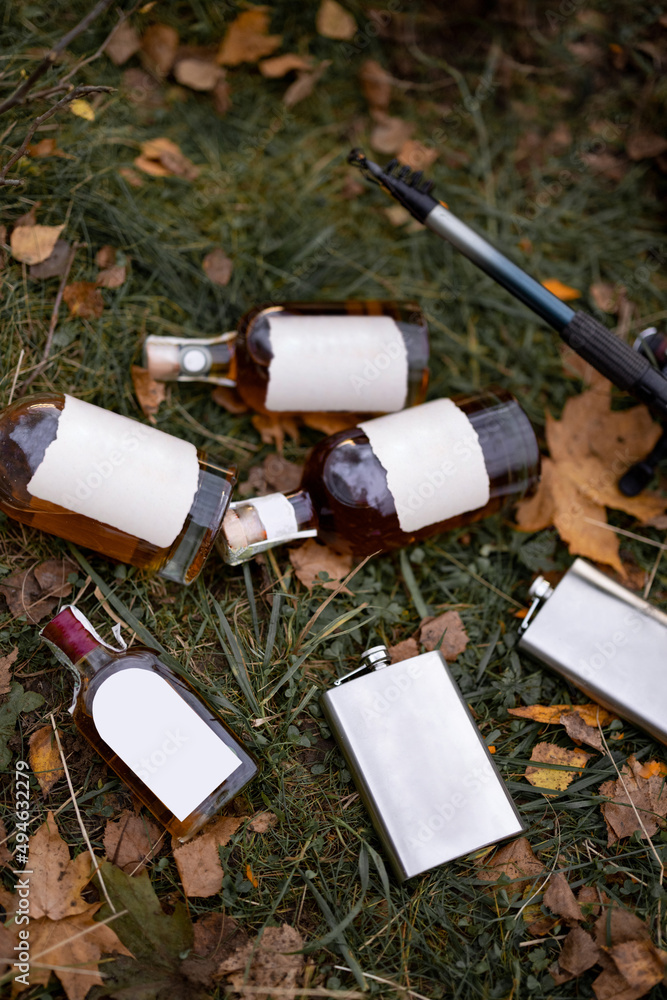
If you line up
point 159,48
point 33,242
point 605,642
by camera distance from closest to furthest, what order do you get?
point 605,642 < point 33,242 < point 159,48

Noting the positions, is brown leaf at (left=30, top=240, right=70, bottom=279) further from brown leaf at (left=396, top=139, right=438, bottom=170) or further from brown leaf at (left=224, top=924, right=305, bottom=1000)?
brown leaf at (left=224, top=924, right=305, bottom=1000)

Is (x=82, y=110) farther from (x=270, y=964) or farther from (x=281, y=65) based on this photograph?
(x=270, y=964)

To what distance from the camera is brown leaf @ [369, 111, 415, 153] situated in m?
2.25

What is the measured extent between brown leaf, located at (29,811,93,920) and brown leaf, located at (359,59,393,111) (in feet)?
7.82

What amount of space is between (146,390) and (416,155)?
4.11 feet

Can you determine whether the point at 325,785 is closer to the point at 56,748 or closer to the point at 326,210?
the point at 56,748

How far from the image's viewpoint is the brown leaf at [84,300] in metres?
1.91

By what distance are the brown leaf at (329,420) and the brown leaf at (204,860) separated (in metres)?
1.10

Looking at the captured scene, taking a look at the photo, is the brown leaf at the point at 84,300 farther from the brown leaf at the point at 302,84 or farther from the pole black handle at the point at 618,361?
the pole black handle at the point at 618,361

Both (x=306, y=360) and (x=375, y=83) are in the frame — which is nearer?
(x=306, y=360)

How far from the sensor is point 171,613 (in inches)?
70.1

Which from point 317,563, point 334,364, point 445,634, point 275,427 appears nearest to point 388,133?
point 334,364

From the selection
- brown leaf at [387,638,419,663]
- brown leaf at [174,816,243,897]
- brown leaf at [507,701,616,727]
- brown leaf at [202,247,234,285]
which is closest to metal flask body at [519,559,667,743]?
brown leaf at [507,701,616,727]

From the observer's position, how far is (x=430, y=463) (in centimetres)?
166
